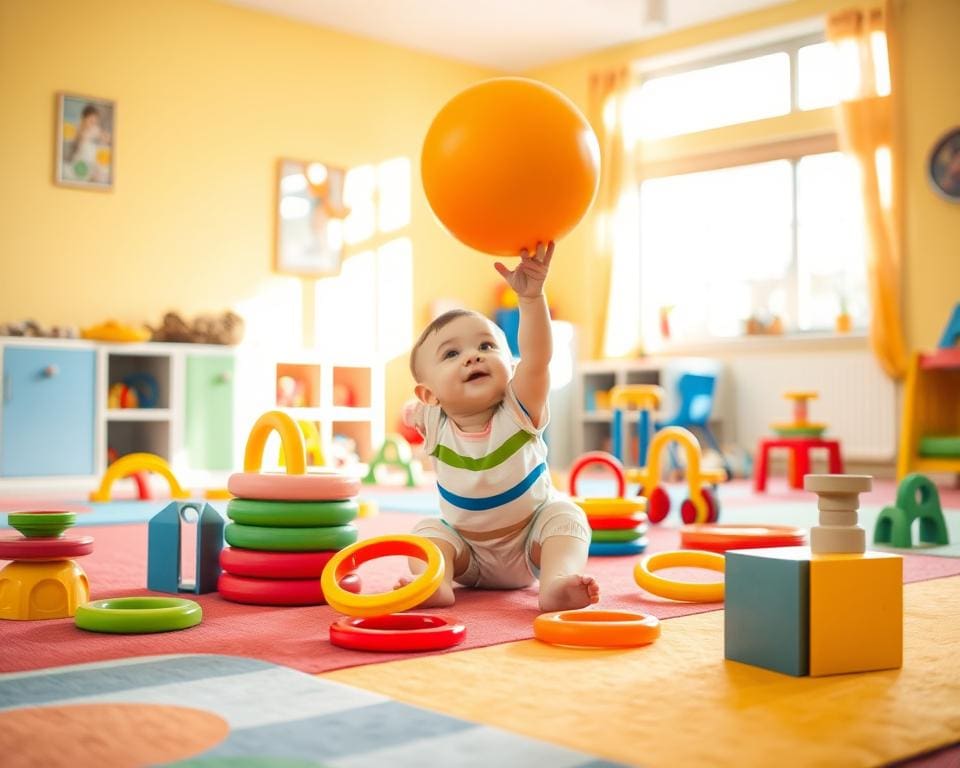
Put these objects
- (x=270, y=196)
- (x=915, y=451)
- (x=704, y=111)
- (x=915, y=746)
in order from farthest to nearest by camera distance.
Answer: (x=704, y=111) → (x=270, y=196) → (x=915, y=451) → (x=915, y=746)

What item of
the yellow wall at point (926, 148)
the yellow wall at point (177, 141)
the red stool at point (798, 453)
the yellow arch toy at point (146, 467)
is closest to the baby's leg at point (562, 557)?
the yellow arch toy at point (146, 467)

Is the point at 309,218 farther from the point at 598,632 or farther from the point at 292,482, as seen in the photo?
→ the point at 598,632

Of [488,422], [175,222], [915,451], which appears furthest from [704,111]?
[488,422]

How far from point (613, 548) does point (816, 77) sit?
16.0 ft

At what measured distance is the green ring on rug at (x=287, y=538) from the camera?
2086 mm

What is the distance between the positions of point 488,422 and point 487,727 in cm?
104

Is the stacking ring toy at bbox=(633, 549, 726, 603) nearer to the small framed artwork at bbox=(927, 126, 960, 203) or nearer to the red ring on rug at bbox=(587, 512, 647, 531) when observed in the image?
the red ring on rug at bbox=(587, 512, 647, 531)

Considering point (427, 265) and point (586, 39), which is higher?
point (586, 39)

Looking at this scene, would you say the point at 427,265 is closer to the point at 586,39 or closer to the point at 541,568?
the point at 586,39

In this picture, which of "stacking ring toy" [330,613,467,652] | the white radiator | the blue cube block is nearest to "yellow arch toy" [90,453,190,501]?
"stacking ring toy" [330,613,467,652]

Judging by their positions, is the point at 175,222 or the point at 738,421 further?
the point at 738,421

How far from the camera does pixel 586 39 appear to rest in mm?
7453

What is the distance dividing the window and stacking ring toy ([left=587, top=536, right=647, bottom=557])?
13.3ft

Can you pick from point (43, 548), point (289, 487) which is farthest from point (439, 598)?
point (43, 548)
